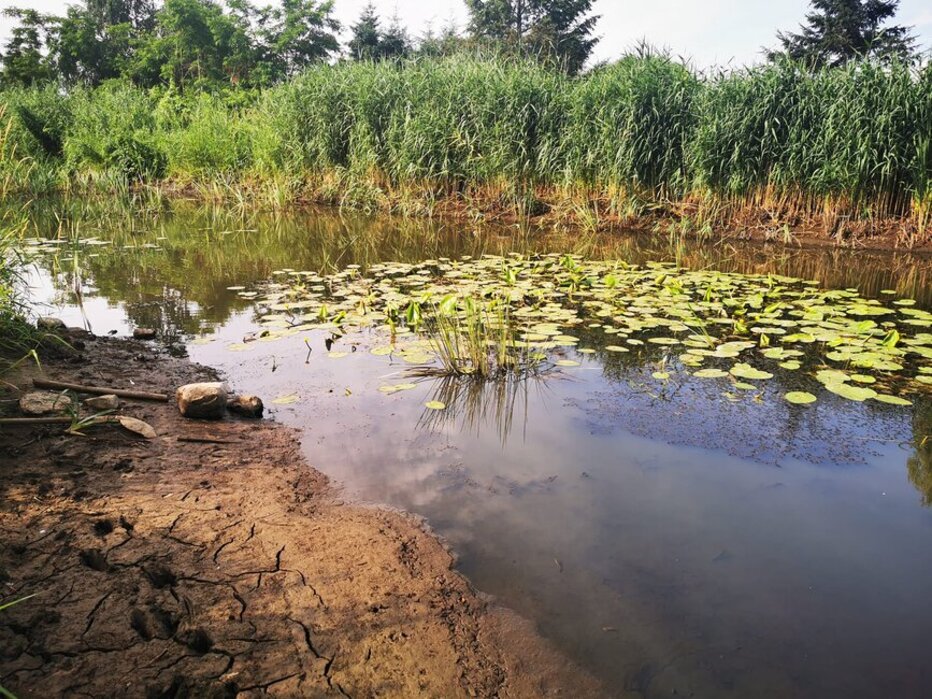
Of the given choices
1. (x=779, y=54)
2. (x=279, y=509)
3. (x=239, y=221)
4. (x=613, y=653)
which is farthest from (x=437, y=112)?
(x=613, y=653)

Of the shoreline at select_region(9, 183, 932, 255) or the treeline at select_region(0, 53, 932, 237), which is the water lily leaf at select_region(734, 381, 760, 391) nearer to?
the shoreline at select_region(9, 183, 932, 255)

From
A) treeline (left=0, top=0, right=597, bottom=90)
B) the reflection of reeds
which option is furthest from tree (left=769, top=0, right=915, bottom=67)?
the reflection of reeds

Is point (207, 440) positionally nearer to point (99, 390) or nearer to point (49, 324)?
point (99, 390)

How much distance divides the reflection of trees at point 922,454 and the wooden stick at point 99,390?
3.25m

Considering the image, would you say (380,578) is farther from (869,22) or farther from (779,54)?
(869,22)

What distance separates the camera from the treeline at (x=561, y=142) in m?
7.36

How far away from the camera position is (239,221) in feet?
32.0

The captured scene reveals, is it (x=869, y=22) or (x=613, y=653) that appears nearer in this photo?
(x=613, y=653)

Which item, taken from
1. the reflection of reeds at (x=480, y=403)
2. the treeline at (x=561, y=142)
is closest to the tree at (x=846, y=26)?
the treeline at (x=561, y=142)

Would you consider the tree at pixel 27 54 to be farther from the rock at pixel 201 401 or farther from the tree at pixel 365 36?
the rock at pixel 201 401

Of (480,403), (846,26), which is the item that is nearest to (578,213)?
(480,403)

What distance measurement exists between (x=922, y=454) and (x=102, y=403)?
3554 millimetres

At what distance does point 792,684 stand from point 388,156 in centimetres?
1031

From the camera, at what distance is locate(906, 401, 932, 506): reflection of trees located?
2.42 meters
